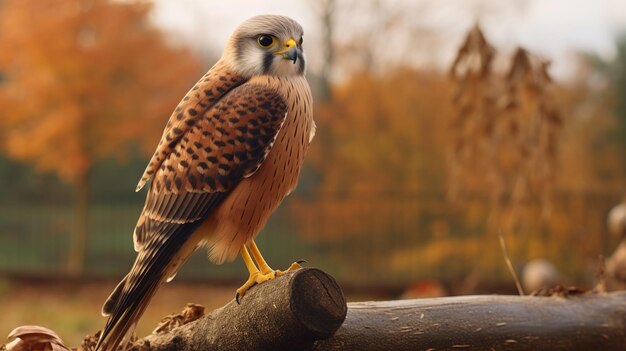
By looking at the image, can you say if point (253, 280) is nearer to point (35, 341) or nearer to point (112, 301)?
point (112, 301)

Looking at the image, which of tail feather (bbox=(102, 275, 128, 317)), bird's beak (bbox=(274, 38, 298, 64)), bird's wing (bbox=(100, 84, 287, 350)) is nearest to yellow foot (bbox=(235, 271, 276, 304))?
bird's wing (bbox=(100, 84, 287, 350))

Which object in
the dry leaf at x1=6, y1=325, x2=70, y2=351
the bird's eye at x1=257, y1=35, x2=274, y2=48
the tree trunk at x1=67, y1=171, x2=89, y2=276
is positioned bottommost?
the dry leaf at x1=6, y1=325, x2=70, y2=351

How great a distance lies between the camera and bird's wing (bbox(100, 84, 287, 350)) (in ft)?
7.00

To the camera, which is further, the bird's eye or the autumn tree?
the autumn tree

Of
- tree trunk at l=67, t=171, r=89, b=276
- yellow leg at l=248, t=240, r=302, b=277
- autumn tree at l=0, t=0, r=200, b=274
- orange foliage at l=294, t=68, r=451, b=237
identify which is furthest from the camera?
tree trunk at l=67, t=171, r=89, b=276

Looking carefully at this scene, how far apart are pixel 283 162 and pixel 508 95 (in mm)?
2167

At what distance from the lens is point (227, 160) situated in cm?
218

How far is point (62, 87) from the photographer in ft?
39.0

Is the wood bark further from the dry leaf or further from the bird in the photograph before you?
the dry leaf

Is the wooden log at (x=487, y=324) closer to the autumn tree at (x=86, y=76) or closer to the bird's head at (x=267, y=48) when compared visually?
the bird's head at (x=267, y=48)

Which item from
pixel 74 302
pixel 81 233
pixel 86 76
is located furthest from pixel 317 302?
pixel 81 233

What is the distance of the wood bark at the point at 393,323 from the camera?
79.5 inches

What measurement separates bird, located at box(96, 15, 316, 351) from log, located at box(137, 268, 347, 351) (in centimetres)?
9

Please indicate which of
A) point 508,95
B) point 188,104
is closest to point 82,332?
point 508,95
